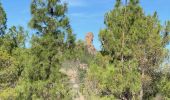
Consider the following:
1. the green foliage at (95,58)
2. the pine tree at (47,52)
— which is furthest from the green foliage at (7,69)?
the pine tree at (47,52)

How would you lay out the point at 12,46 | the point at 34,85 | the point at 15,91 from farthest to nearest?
the point at 12,46
the point at 15,91
the point at 34,85

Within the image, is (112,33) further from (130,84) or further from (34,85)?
(34,85)

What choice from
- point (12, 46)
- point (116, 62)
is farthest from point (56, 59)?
point (12, 46)

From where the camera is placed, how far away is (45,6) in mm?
30328

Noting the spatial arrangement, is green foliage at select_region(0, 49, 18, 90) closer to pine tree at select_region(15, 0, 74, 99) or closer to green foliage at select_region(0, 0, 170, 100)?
green foliage at select_region(0, 0, 170, 100)

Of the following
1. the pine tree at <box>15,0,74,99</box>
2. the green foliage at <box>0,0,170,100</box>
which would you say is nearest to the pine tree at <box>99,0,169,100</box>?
the green foliage at <box>0,0,170,100</box>

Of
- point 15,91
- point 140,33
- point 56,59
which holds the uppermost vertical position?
point 140,33

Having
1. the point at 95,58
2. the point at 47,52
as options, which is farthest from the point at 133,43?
the point at 47,52

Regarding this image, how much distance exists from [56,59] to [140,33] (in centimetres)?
755

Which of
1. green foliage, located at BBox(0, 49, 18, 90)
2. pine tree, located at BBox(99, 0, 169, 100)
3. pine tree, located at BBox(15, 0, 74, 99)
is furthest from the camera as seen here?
green foliage, located at BBox(0, 49, 18, 90)

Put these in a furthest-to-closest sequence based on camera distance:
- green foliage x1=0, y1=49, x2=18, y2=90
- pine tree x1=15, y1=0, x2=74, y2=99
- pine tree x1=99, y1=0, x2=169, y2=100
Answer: green foliage x1=0, y1=49, x2=18, y2=90 < pine tree x1=99, y1=0, x2=169, y2=100 < pine tree x1=15, y1=0, x2=74, y2=99

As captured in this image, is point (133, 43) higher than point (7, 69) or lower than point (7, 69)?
higher

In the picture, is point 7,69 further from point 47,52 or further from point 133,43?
point 133,43

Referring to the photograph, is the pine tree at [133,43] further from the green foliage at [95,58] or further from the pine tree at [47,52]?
the pine tree at [47,52]
